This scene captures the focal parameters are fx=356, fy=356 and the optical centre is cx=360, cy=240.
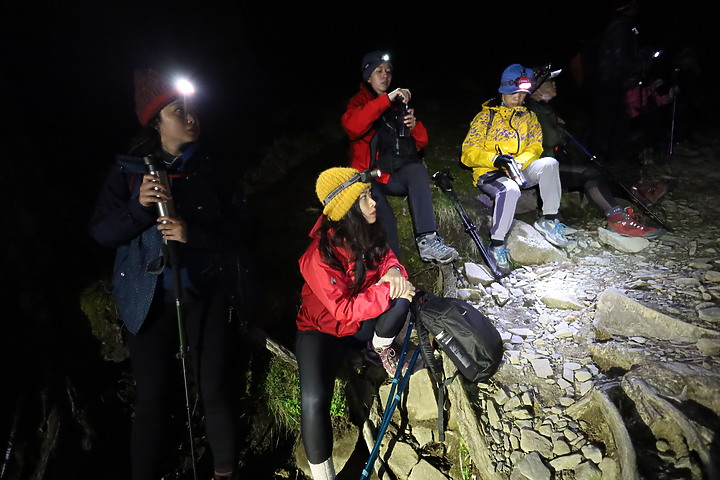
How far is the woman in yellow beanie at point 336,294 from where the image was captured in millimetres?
2916

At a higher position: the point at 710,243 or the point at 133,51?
the point at 133,51

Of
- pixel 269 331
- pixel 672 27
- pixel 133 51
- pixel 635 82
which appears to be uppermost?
pixel 133 51

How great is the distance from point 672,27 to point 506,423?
44.8 ft

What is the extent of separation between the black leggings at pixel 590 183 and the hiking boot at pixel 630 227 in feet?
0.65

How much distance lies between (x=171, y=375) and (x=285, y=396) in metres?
1.79

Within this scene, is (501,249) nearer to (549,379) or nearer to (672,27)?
(549,379)

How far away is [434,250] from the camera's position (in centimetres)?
463

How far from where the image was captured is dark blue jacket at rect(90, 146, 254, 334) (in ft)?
7.84

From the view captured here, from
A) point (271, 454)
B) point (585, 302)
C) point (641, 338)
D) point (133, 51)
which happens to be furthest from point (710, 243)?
point (133, 51)

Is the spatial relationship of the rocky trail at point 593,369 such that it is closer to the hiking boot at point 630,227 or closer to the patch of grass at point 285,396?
the hiking boot at point 630,227

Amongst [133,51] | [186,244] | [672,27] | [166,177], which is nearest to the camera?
[166,177]

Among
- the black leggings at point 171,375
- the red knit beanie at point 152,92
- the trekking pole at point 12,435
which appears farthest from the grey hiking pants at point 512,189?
the trekking pole at point 12,435

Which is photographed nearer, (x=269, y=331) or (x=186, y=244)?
(x=186, y=244)

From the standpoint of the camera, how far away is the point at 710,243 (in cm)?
476
